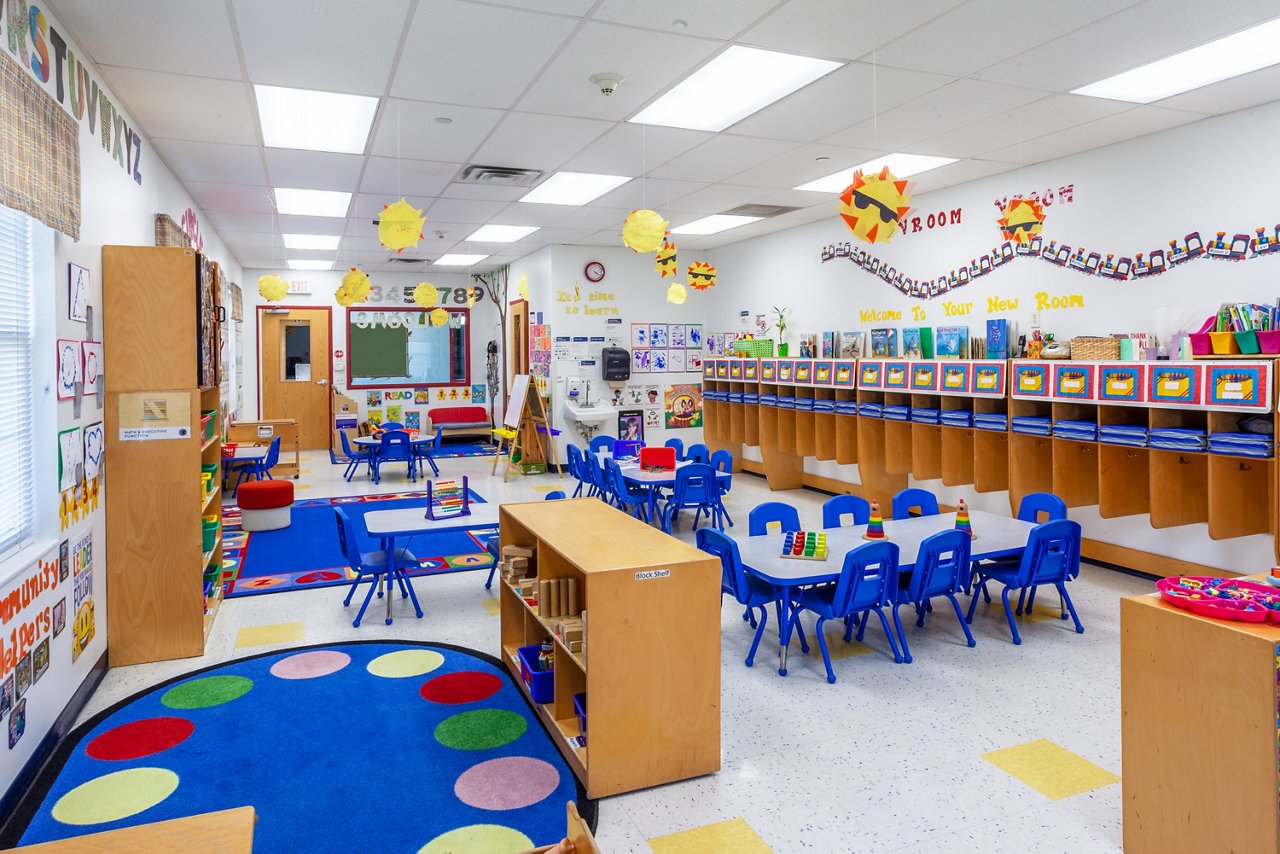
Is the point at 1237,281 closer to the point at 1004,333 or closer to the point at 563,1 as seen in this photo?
the point at 1004,333

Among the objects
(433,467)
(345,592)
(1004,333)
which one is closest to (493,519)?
(345,592)

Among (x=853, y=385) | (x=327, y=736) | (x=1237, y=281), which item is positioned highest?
(x=1237, y=281)

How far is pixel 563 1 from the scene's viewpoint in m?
3.68

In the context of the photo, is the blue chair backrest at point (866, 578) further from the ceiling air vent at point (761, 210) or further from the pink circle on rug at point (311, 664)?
the ceiling air vent at point (761, 210)

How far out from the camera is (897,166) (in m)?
6.85

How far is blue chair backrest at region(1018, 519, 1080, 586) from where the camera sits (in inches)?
181

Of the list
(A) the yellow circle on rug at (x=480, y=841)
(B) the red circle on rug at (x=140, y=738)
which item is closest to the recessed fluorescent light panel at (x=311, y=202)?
Result: (B) the red circle on rug at (x=140, y=738)

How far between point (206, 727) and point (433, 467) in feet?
25.7

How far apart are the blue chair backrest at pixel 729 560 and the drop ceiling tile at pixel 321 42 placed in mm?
3028

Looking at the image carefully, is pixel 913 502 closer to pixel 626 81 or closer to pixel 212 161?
pixel 626 81

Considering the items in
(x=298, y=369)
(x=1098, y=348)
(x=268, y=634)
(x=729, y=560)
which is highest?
(x=298, y=369)

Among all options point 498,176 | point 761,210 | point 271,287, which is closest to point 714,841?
point 498,176

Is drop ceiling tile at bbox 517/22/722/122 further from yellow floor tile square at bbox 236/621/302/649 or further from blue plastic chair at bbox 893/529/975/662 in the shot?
yellow floor tile square at bbox 236/621/302/649

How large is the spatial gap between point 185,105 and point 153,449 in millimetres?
2253
